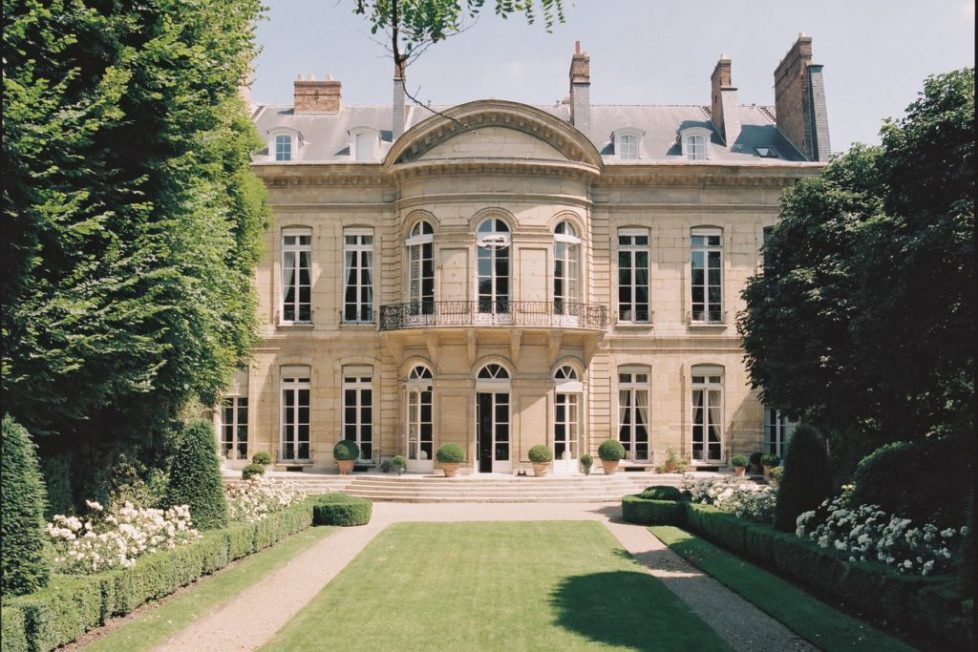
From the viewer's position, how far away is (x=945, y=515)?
12047mm

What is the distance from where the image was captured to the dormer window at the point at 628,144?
29.8m

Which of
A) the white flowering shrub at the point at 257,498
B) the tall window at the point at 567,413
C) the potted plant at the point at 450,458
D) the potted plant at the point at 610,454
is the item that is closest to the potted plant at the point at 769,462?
the potted plant at the point at 610,454

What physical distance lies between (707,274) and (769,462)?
6.43 meters

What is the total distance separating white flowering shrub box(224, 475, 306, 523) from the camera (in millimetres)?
17000

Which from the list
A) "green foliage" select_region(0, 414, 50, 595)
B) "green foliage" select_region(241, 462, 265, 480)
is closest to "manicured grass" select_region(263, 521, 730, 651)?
"green foliage" select_region(0, 414, 50, 595)

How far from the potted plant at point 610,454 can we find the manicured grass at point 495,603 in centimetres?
972

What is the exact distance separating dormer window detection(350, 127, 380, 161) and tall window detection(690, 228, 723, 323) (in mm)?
11007

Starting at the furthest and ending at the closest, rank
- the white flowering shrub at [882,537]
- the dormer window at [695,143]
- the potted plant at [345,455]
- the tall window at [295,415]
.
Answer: the dormer window at [695,143], the tall window at [295,415], the potted plant at [345,455], the white flowering shrub at [882,537]

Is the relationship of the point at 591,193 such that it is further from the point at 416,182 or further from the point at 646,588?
the point at 646,588

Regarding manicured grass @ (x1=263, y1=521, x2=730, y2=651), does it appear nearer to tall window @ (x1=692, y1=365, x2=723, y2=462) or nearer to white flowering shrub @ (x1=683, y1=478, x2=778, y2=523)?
white flowering shrub @ (x1=683, y1=478, x2=778, y2=523)

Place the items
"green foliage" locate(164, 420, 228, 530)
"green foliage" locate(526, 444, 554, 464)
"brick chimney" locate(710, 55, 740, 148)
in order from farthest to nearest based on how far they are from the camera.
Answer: "brick chimney" locate(710, 55, 740, 148)
"green foliage" locate(526, 444, 554, 464)
"green foliage" locate(164, 420, 228, 530)

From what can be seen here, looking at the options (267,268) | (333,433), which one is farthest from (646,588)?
(267,268)

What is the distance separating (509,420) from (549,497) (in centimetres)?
314

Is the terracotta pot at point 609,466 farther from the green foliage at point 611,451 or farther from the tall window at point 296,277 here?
the tall window at point 296,277
